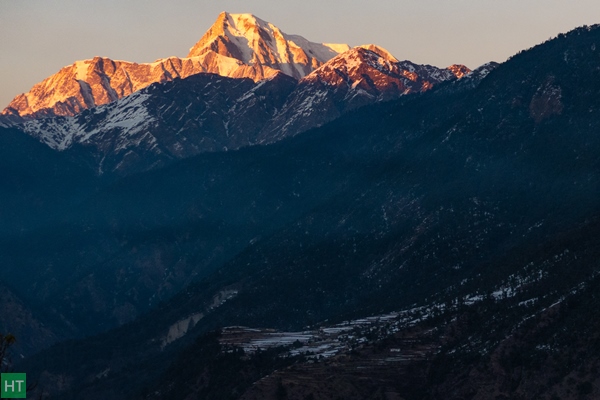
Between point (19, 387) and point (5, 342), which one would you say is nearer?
point (5, 342)

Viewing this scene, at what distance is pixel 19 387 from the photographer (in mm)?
144000

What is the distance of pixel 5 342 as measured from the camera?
133 meters

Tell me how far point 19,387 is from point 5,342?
12.7 meters
